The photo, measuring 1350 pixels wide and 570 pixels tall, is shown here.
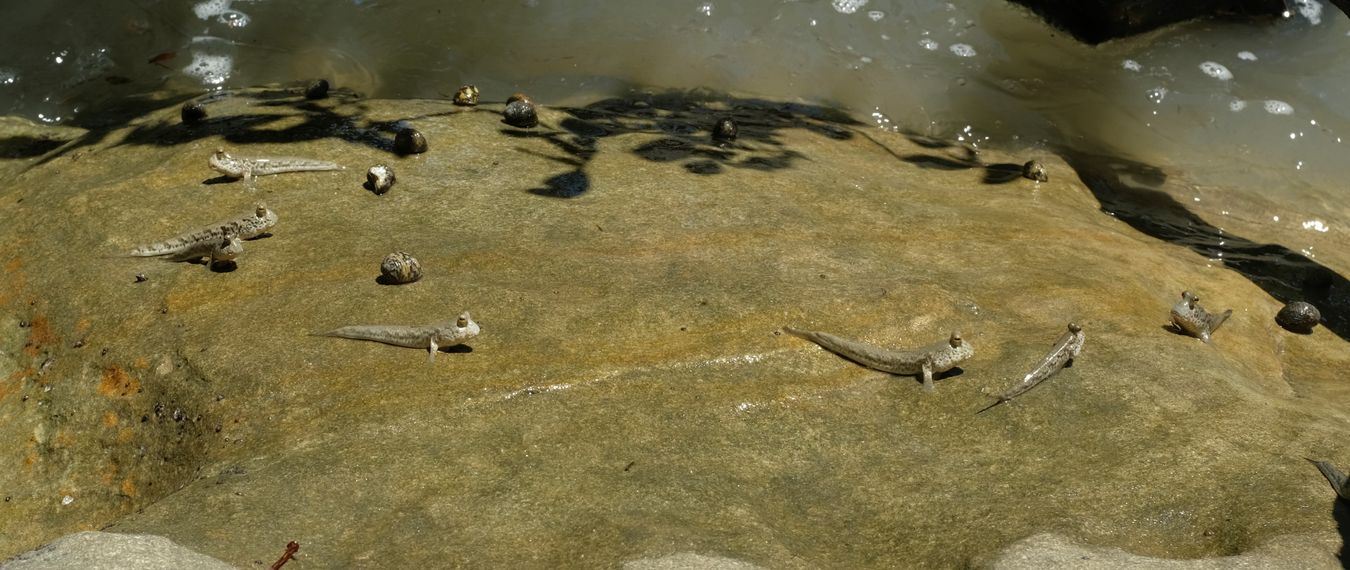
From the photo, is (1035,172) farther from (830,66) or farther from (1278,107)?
(1278,107)

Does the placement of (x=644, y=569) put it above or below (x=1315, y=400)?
above

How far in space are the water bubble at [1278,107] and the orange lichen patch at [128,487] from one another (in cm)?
1133

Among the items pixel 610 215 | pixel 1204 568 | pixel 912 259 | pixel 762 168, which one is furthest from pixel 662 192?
pixel 1204 568

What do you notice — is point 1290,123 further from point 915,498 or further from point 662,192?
point 915,498

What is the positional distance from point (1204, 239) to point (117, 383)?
805 centimetres

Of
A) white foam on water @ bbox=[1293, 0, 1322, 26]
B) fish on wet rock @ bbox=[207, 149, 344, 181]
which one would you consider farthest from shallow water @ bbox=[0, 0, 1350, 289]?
fish on wet rock @ bbox=[207, 149, 344, 181]

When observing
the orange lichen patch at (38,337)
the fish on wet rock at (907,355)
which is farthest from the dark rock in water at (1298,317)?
the orange lichen patch at (38,337)

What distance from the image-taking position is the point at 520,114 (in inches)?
335

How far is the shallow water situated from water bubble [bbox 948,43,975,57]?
36mm

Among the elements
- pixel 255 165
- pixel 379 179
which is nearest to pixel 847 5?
pixel 379 179

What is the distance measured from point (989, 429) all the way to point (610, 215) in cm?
282

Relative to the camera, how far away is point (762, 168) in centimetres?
829

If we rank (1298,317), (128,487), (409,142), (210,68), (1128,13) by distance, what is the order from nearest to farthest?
(128,487) < (1298,317) < (409,142) < (210,68) < (1128,13)

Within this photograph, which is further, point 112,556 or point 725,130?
point 725,130
